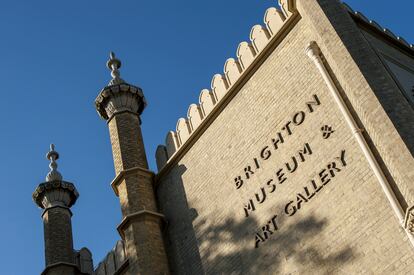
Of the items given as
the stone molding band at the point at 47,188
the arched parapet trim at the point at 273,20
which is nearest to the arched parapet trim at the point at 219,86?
the arched parapet trim at the point at 273,20

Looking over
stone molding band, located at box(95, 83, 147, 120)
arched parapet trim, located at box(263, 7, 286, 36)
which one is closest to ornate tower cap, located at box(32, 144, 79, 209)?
stone molding band, located at box(95, 83, 147, 120)

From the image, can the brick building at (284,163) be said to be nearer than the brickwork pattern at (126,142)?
Yes

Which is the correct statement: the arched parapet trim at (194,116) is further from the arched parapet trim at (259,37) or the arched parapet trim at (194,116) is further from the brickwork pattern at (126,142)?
the arched parapet trim at (259,37)

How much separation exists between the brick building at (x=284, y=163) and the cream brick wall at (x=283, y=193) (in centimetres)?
2

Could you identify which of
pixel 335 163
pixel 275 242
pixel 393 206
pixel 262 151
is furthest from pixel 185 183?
pixel 393 206

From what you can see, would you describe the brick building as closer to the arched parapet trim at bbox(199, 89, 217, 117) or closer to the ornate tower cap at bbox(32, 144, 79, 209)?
the arched parapet trim at bbox(199, 89, 217, 117)

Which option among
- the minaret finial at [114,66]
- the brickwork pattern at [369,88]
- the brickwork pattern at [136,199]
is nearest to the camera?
the brickwork pattern at [369,88]

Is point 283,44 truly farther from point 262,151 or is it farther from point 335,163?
point 335,163

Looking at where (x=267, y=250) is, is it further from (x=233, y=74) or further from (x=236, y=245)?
(x=233, y=74)

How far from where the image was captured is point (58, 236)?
1585 cm

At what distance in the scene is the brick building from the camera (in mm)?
9086

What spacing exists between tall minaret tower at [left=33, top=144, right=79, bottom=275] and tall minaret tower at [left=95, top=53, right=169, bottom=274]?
2.59m

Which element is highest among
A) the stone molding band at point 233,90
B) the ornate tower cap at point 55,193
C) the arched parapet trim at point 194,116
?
the ornate tower cap at point 55,193

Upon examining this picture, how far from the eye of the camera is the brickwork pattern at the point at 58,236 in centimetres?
1545
